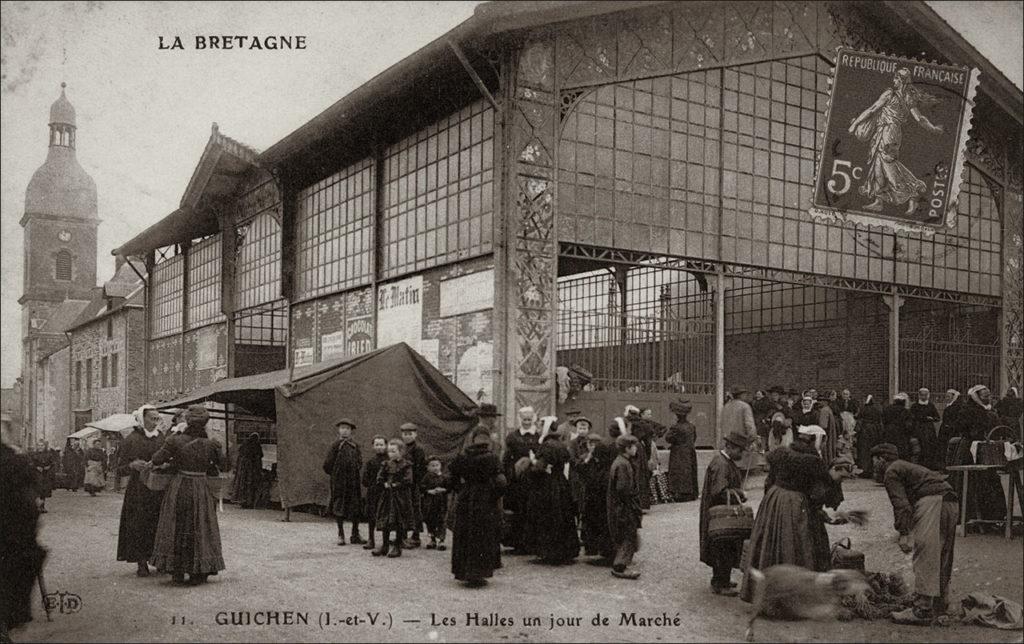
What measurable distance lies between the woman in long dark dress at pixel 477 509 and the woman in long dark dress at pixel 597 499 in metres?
1.27

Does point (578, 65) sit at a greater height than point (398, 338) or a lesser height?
greater

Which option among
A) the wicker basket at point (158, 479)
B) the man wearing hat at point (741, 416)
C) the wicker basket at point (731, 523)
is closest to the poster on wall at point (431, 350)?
the man wearing hat at point (741, 416)

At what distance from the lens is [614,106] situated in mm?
14359

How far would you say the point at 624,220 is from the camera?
1445 cm

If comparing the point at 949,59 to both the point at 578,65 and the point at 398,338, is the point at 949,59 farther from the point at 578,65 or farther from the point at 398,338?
the point at 398,338

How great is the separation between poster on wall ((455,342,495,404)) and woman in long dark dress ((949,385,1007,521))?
6575 mm

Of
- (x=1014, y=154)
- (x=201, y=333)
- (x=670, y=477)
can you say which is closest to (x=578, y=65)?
(x=670, y=477)

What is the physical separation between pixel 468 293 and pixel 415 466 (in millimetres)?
4565

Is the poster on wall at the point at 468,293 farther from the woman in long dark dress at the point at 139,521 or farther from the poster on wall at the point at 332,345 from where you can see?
the woman in long dark dress at the point at 139,521

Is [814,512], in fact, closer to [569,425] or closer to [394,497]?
→ [394,497]

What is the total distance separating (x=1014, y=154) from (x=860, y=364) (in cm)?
599

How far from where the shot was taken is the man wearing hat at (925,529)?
6957mm

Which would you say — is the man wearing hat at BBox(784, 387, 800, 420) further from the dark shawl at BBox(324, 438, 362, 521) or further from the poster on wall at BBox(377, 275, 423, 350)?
the dark shawl at BBox(324, 438, 362, 521)

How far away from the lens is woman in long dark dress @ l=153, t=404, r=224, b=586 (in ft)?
26.7
